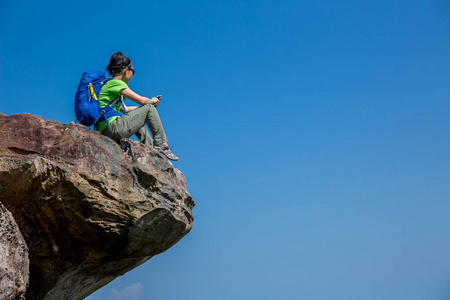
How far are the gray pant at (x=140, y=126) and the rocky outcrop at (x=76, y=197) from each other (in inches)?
13.6

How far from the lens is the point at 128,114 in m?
9.98

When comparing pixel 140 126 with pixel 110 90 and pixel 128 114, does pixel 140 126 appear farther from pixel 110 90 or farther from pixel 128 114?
pixel 110 90

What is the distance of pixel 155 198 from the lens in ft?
30.9

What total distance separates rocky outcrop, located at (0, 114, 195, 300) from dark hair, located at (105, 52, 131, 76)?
5.34ft

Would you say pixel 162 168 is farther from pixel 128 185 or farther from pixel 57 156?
pixel 57 156

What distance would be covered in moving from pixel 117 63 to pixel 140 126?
1374 mm

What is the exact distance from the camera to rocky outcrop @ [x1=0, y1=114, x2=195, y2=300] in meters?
8.52

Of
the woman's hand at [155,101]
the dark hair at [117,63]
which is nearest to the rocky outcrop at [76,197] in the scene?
the woman's hand at [155,101]

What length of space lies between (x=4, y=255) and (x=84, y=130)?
2.81m

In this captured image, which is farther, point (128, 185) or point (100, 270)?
point (100, 270)

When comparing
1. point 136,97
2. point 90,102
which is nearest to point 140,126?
point 136,97

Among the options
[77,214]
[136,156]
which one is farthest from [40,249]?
[136,156]

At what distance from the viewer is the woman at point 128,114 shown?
9.80 meters

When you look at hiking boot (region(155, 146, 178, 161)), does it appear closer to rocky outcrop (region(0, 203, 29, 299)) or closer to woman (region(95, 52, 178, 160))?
woman (region(95, 52, 178, 160))
